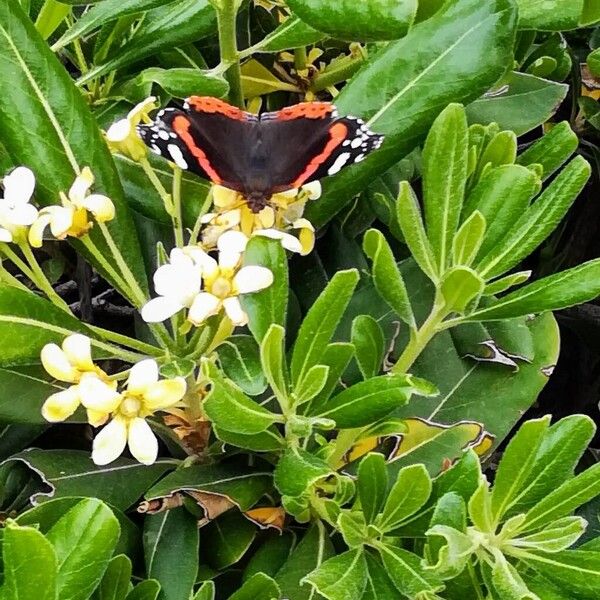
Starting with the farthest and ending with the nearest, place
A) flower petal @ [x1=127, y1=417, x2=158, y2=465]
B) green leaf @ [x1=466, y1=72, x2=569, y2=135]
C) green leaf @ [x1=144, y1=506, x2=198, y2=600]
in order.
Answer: green leaf @ [x1=466, y1=72, x2=569, y2=135], green leaf @ [x1=144, y1=506, x2=198, y2=600], flower petal @ [x1=127, y1=417, x2=158, y2=465]

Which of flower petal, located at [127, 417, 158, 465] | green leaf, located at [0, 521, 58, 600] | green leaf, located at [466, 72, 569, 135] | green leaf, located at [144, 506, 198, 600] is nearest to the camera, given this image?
green leaf, located at [0, 521, 58, 600]

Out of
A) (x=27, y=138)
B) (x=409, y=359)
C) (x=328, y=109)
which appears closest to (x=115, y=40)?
(x=27, y=138)

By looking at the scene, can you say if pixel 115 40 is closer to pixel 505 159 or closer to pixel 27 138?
pixel 27 138

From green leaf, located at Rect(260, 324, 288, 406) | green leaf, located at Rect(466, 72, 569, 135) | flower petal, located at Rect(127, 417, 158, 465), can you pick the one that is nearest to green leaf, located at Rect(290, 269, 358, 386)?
green leaf, located at Rect(260, 324, 288, 406)

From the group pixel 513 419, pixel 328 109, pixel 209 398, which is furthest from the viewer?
pixel 513 419

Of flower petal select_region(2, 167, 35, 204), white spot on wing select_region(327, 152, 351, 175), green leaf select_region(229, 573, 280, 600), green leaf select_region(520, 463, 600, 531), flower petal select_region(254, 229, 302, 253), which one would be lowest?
green leaf select_region(229, 573, 280, 600)

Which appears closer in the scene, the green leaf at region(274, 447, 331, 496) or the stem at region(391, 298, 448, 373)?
the green leaf at region(274, 447, 331, 496)

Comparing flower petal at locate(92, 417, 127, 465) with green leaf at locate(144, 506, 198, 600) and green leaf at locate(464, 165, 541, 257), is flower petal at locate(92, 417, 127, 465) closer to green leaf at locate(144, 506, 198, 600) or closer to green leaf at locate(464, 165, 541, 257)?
green leaf at locate(144, 506, 198, 600)

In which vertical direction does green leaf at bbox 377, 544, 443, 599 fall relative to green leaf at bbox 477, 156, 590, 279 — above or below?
below

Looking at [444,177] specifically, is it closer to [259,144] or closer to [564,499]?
[259,144]
